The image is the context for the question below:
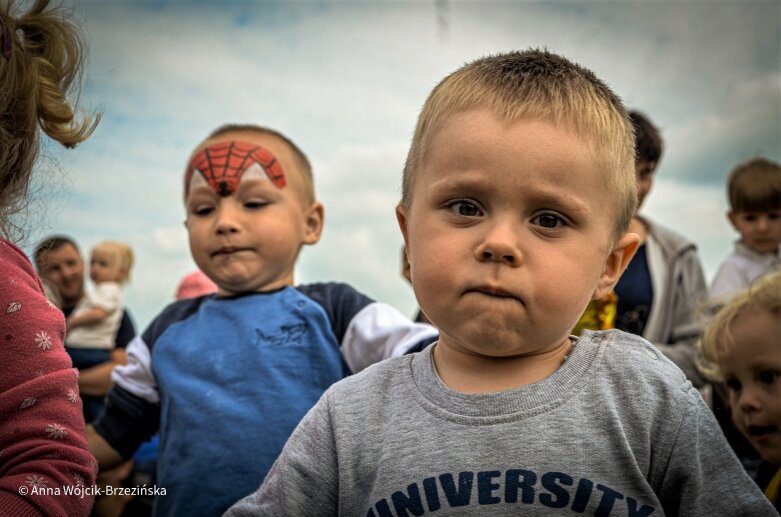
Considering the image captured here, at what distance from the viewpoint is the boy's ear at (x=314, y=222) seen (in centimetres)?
280

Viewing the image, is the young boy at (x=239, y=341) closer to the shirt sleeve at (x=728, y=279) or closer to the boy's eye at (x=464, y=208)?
the boy's eye at (x=464, y=208)

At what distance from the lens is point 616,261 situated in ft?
5.38

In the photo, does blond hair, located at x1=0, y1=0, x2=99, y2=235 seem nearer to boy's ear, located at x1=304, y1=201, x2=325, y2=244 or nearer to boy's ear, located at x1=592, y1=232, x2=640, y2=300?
boy's ear, located at x1=304, y1=201, x2=325, y2=244

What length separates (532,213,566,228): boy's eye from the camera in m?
1.46

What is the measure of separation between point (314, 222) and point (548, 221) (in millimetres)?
1513

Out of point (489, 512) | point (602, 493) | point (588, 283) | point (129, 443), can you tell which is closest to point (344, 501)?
point (489, 512)

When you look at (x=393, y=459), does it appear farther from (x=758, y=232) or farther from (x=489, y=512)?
(x=758, y=232)

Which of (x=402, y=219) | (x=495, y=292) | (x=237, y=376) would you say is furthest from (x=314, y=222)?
(x=495, y=292)

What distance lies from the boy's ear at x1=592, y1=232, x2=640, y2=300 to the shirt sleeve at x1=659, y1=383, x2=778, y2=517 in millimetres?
311

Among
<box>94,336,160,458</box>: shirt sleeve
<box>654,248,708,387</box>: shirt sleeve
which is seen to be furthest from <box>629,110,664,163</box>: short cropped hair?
<box>94,336,160,458</box>: shirt sleeve

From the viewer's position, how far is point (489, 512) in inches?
54.0

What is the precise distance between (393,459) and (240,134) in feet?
5.51

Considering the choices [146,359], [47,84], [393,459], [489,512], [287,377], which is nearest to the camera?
[489,512]

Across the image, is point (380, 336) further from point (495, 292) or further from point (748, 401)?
point (748, 401)
